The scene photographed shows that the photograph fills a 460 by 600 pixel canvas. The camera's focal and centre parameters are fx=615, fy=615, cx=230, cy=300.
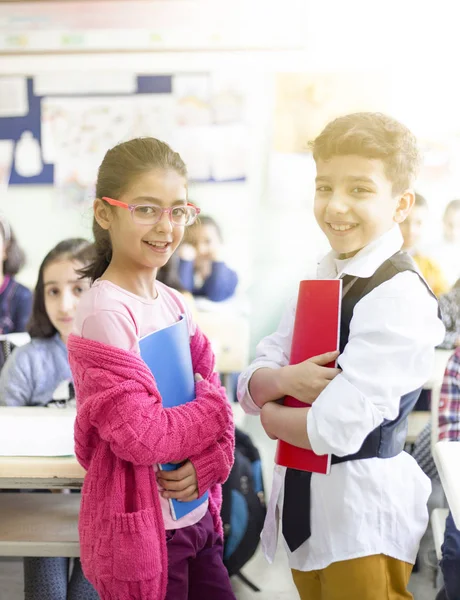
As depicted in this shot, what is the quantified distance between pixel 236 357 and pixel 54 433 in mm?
977

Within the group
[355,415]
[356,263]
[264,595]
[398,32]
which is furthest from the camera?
[398,32]

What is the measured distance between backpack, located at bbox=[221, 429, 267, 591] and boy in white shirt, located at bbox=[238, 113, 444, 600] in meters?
0.73

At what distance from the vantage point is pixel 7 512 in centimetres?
163

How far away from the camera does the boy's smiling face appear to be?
1.13m

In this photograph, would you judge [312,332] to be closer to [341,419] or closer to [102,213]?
[341,419]

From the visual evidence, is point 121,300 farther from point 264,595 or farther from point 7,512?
point 264,595

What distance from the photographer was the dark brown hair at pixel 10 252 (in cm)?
248

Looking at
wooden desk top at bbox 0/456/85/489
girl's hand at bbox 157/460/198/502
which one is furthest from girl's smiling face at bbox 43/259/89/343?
girl's hand at bbox 157/460/198/502

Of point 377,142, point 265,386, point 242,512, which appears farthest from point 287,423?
point 242,512

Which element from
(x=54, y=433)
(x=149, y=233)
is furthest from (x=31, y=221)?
(x=149, y=233)

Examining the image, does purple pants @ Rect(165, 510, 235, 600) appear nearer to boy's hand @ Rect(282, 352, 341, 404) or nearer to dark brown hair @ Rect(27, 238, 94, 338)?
boy's hand @ Rect(282, 352, 341, 404)

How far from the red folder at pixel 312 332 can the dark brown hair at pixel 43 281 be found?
1.21 meters

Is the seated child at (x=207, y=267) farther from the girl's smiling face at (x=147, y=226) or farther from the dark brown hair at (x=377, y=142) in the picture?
the dark brown hair at (x=377, y=142)

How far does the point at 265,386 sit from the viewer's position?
1.19 m
